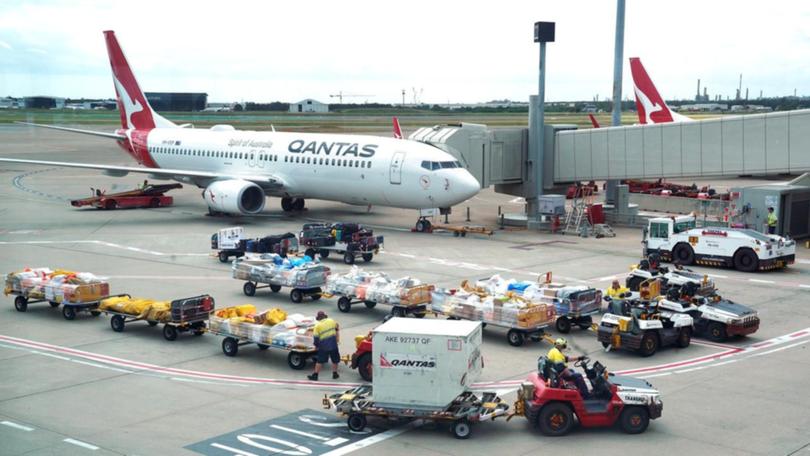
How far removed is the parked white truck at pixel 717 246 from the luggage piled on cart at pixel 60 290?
912 inches

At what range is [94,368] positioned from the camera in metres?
22.8

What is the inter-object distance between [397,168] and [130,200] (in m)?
21.3

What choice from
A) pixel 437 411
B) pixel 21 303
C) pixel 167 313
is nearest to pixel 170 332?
pixel 167 313

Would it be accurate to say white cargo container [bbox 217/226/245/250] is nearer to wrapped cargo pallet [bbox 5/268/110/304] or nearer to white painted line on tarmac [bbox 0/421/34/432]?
wrapped cargo pallet [bbox 5/268/110/304]

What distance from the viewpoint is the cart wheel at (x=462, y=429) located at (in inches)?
707

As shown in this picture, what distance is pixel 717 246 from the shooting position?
123 feet

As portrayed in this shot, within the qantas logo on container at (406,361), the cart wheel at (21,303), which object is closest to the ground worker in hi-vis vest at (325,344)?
the qantas logo on container at (406,361)

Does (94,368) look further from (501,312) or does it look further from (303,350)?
(501,312)

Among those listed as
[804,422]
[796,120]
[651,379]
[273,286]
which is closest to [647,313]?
[651,379]

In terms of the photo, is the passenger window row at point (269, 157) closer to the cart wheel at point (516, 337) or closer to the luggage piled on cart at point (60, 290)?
the luggage piled on cart at point (60, 290)

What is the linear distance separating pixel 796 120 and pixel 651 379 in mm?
24582

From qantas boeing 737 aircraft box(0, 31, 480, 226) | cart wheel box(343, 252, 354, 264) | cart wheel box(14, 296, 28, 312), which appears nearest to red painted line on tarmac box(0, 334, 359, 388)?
cart wheel box(14, 296, 28, 312)

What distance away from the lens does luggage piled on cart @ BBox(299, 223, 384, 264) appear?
3803 centimetres

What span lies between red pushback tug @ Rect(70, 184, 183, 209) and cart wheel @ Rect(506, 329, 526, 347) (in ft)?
126
